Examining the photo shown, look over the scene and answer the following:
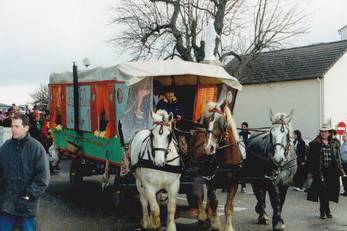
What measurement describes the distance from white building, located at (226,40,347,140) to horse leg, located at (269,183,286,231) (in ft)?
65.9

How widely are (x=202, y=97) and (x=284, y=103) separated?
2077 cm

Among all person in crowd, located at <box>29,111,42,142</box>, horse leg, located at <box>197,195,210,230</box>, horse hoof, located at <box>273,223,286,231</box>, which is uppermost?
person in crowd, located at <box>29,111,42,142</box>

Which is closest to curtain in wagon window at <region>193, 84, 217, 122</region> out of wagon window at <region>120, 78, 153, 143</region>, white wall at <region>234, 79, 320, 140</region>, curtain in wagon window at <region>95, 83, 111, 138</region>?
wagon window at <region>120, 78, 153, 143</region>

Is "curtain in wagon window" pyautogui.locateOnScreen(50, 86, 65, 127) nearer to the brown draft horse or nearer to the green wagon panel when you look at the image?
the green wagon panel

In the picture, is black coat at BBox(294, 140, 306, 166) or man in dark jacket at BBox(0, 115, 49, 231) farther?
black coat at BBox(294, 140, 306, 166)

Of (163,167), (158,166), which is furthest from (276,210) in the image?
(158,166)

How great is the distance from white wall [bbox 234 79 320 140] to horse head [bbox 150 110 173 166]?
20153 mm

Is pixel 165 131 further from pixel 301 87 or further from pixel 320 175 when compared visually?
pixel 301 87

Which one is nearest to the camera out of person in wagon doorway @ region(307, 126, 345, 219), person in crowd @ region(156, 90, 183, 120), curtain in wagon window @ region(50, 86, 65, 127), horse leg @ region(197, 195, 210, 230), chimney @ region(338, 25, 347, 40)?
horse leg @ region(197, 195, 210, 230)

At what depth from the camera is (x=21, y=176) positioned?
5742 mm

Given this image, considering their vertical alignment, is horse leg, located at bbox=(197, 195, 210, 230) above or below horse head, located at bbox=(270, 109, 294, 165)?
below

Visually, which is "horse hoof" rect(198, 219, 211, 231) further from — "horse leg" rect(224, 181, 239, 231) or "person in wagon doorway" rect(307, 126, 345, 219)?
"person in wagon doorway" rect(307, 126, 345, 219)

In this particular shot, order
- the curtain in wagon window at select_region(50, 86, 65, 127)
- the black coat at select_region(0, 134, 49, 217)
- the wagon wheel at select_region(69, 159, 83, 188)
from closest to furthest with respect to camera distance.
A: the black coat at select_region(0, 134, 49, 217), the wagon wheel at select_region(69, 159, 83, 188), the curtain in wagon window at select_region(50, 86, 65, 127)

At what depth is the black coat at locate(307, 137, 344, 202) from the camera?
1033 cm
